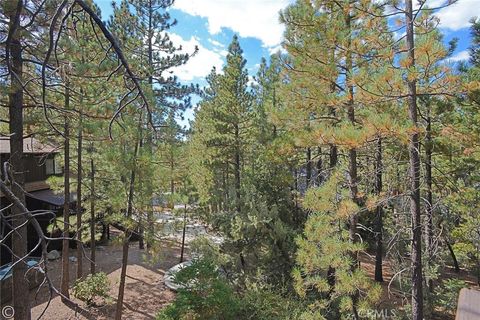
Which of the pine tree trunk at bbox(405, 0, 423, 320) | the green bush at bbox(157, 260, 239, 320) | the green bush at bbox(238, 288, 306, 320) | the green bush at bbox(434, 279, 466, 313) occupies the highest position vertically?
the pine tree trunk at bbox(405, 0, 423, 320)

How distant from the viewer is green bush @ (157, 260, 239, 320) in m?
5.84

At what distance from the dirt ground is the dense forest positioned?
15 centimetres

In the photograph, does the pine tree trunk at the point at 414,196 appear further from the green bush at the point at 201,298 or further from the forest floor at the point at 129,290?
the forest floor at the point at 129,290

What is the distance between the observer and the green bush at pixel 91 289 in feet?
28.9

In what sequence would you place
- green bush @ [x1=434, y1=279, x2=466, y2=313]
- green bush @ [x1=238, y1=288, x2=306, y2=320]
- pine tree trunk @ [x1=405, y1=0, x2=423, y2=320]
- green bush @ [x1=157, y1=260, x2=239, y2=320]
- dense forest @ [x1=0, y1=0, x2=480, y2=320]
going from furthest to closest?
green bush @ [x1=434, y1=279, x2=466, y2=313] < green bush @ [x1=238, y1=288, x2=306, y2=320] < green bush @ [x1=157, y1=260, x2=239, y2=320] < pine tree trunk @ [x1=405, y1=0, x2=423, y2=320] < dense forest @ [x1=0, y1=0, x2=480, y2=320]

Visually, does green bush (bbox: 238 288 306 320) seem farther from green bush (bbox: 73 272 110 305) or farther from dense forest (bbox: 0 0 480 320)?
green bush (bbox: 73 272 110 305)

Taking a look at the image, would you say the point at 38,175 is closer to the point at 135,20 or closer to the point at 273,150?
the point at 135,20

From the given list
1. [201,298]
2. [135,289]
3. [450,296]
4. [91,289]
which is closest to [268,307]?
[201,298]

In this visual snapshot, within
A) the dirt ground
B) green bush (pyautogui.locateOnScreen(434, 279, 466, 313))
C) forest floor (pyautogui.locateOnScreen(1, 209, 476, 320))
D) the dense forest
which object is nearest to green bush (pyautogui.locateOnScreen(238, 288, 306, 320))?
the dense forest

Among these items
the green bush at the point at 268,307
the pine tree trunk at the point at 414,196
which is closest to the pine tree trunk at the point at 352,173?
the pine tree trunk at the point at 414,196

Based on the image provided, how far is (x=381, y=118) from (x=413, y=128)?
416 millimetres

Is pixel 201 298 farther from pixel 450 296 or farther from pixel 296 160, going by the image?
pixel 450 296

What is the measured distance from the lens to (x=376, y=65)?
5.32m

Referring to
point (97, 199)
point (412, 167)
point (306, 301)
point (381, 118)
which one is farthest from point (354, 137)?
point (97, 199)
